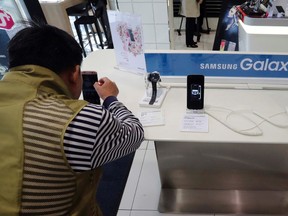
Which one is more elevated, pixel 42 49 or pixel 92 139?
pixel 42 49

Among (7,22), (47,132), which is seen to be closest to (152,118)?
(47,132)

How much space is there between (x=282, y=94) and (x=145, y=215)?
45.8 inches

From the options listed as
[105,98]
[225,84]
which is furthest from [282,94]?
[105,98]

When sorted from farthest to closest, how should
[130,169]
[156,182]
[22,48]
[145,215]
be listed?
[130,169] < [156,182] < [145,215] < [22,48]

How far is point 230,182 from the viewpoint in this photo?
189cm

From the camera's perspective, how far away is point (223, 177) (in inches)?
73.3

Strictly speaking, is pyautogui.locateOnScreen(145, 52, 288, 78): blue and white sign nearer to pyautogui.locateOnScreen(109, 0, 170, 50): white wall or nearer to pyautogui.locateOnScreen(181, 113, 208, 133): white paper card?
pyautogui.locateOnScreen(181, 113, 208, 133): white paper card

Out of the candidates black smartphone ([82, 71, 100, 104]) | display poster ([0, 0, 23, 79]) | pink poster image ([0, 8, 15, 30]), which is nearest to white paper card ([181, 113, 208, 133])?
black smartphone ([82, 71, 100, 104])

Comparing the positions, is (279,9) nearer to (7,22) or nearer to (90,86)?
(90,86)

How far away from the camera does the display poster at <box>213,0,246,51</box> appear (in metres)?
2.13

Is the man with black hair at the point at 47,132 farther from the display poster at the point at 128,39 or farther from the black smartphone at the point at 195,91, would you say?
the display poster at the point at 128,39

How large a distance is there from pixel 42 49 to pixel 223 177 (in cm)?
153

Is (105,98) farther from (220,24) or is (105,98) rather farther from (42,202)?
(220,24)

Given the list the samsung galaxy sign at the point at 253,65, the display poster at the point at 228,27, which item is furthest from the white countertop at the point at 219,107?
the display poster at the point at 228,27
